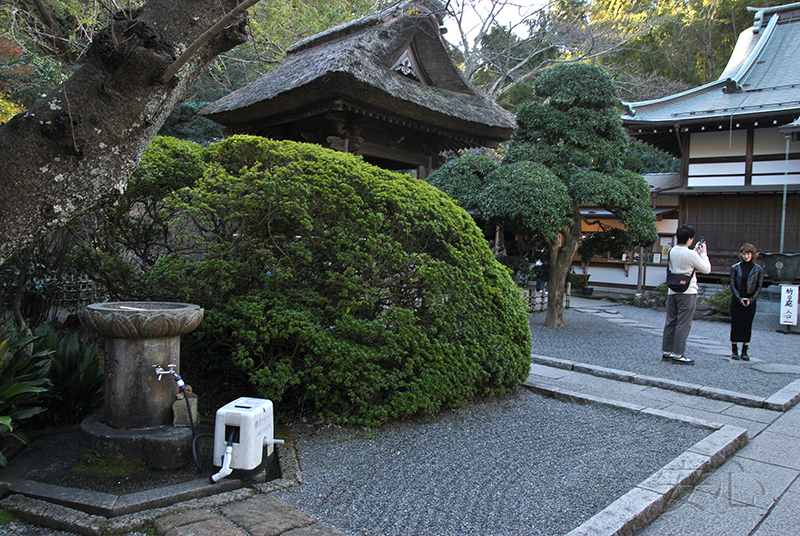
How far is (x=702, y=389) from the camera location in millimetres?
5543

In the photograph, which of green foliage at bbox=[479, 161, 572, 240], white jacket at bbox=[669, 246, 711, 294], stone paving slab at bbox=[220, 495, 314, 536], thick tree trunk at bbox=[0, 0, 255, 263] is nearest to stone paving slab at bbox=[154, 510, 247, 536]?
stone paving slab at bbox=[220, 495, 314, 536]

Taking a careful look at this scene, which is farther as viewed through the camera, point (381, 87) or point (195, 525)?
point (381, 87)

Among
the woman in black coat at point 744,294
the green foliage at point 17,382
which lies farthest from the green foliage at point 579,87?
the green foliage at point 17,382

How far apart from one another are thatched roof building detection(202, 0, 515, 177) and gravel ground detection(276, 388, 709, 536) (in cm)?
487

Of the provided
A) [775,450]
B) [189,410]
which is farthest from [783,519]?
[189,410]

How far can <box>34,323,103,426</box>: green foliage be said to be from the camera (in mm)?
3682

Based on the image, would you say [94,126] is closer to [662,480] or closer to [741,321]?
[662,480]

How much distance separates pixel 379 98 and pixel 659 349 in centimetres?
595

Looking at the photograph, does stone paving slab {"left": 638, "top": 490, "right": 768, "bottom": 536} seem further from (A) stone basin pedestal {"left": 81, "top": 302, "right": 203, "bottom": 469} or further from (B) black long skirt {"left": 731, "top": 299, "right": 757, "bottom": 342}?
(B) black long skirt {"left": 731, "top": 299, "right": 757, "bottom": 342}

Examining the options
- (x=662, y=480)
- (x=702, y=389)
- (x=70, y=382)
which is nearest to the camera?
(x=662, y=480)

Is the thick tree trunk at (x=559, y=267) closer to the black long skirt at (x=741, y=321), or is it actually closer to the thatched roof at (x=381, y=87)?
the thatched roof at (x=381, y=87)

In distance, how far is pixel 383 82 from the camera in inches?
286

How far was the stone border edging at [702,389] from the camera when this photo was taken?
5.16 meters

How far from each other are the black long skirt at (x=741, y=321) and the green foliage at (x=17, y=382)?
8.33 metres
